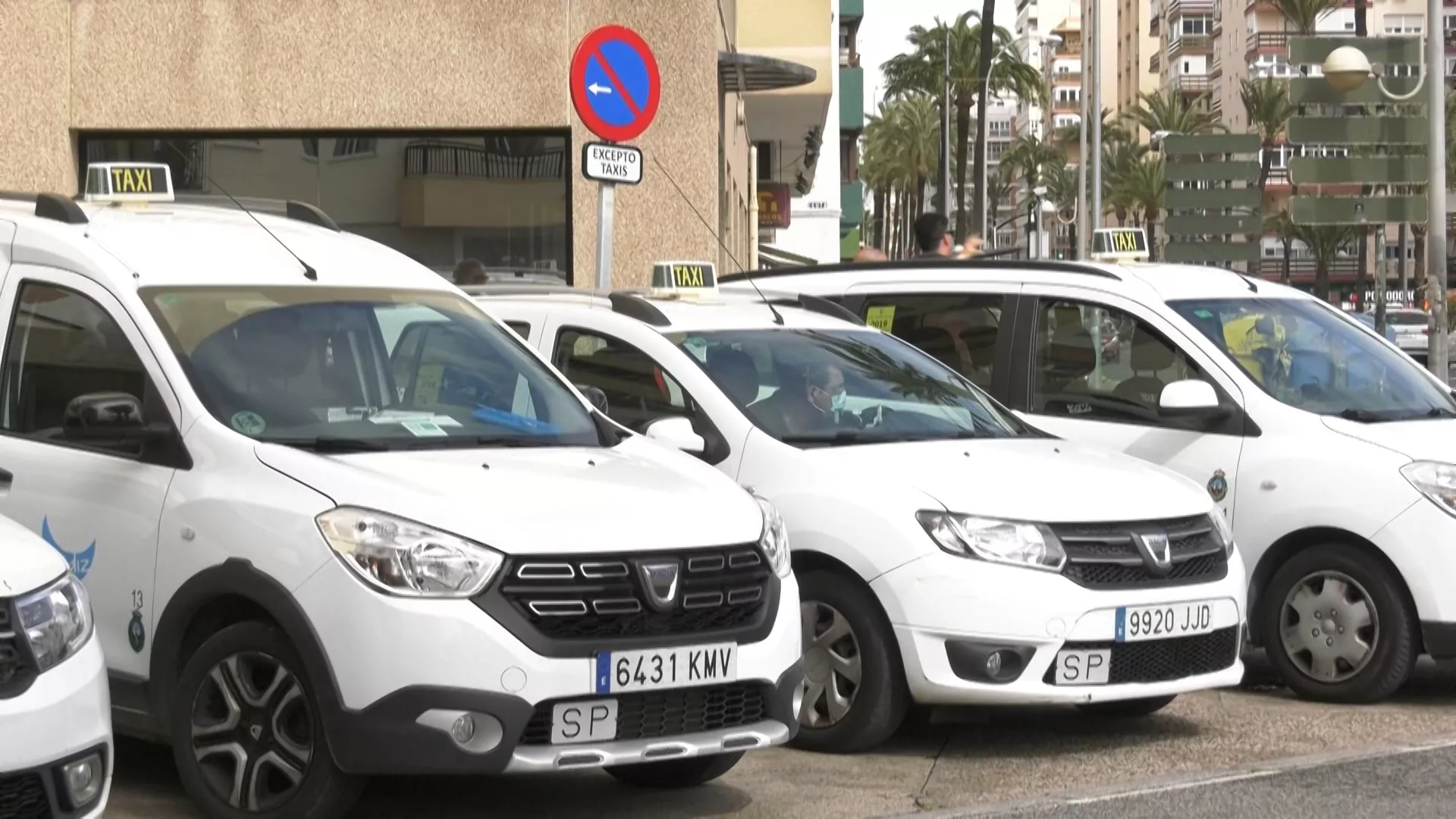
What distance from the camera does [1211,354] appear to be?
9.38 m

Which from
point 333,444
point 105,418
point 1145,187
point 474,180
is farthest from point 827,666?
point 1145,187

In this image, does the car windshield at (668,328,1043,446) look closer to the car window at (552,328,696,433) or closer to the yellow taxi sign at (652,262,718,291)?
the car window at (552,328,696,433)

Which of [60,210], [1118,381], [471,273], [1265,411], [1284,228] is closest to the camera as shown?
[60,210]

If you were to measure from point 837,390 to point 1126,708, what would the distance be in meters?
1.65

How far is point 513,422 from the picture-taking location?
7000mm

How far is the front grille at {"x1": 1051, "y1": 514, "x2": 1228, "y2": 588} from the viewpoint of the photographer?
750cm

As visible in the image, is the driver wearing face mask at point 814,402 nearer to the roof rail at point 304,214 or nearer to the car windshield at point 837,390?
the car windshield at point 837,390

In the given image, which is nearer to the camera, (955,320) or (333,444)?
(333,444)

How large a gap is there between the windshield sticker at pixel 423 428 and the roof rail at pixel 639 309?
2063 millimetres

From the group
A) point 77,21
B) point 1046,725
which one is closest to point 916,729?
point 1046,725

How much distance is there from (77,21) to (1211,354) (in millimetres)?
10305

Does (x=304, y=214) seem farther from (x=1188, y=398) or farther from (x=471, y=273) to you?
(x=471, y=273)

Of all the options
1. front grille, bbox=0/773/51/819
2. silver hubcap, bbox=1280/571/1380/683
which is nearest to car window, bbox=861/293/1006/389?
silver hubcap, bbox=1280/571/1380/683

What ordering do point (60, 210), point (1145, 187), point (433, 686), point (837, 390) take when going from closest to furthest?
point (433, 686)
point (60, 210)
point (837, 390)
point (1145, 187)
